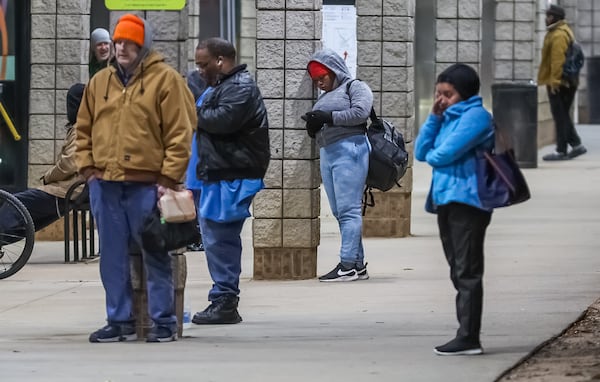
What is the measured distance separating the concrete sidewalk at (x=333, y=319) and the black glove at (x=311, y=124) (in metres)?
1.09

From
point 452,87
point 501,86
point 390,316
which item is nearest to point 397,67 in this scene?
point 390,316

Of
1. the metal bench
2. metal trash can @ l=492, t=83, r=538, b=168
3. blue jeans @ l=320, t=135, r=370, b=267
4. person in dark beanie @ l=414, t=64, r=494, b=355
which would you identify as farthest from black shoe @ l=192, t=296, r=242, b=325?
metal trash can @ l=492, t=83, r=538, b=168

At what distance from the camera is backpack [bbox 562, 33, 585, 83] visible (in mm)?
28141

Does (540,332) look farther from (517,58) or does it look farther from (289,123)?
(517,58)

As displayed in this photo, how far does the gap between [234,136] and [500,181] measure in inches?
86.2

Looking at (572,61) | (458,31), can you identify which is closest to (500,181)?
(458,31)

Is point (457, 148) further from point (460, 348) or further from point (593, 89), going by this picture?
point (593, 89)

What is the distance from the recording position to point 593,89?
41.6 m

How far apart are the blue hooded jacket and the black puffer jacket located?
173cm

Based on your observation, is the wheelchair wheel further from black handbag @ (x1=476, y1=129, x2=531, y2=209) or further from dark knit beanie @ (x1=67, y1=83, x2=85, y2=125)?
Answer: black handbag @ (x1=476, y1=129, x2=531, y2=209)

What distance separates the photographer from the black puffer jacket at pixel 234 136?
12062mm

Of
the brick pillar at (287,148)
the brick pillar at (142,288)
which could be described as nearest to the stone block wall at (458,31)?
the brick pillar at (287,148)

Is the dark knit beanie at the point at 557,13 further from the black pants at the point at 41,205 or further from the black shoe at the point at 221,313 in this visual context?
the black shoe at the point at 221,313

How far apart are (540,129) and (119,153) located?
2316 cm
